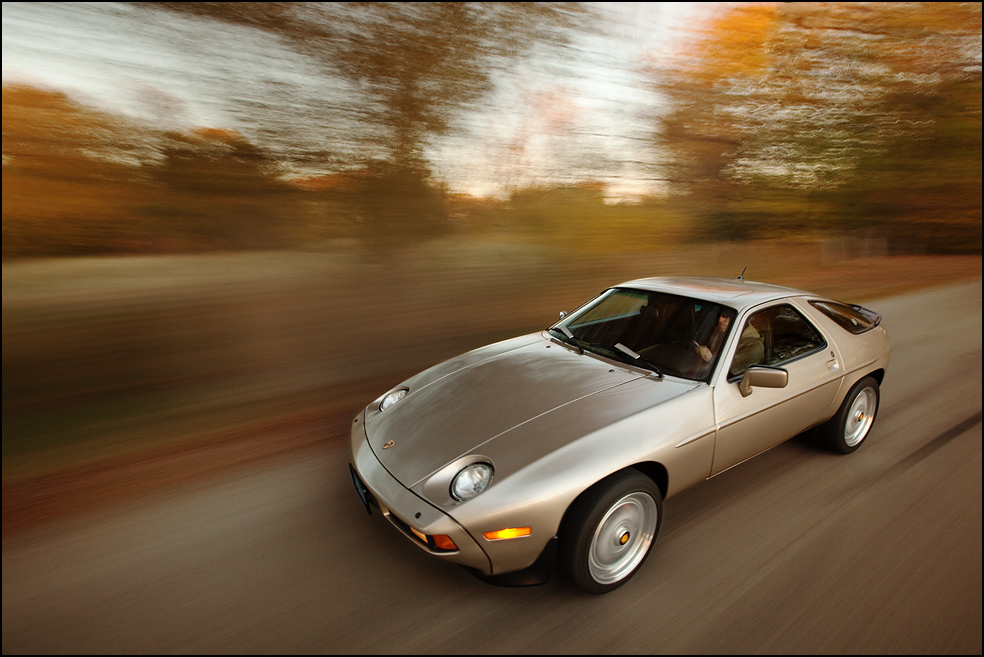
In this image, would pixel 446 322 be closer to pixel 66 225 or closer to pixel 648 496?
pixel 66 225

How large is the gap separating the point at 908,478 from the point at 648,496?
1.97 metres

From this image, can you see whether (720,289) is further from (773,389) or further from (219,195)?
(219,195)

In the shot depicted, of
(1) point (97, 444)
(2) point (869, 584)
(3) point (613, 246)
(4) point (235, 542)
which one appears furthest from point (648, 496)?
(3) point (613, 246)

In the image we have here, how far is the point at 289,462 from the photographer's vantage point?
352 centimetres

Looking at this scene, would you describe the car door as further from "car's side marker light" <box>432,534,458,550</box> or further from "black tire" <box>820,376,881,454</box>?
"car's side marker light" <box>432,534,458,550</box>

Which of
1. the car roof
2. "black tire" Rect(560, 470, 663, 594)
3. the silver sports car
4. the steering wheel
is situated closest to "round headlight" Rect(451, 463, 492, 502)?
the silver sports car

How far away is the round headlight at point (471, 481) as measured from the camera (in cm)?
223

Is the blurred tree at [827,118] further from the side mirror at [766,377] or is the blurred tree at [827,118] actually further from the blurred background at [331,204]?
the side mirror at [766,377]

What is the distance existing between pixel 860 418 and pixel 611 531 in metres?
2.44

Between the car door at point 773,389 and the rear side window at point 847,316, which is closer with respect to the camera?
the car door at point 773,389

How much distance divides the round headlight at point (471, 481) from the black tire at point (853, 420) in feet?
8.20

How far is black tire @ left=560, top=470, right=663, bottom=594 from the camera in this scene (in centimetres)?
226

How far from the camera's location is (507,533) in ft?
7.06

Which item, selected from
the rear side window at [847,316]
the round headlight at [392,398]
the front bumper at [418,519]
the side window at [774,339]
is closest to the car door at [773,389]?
the side window at [774,339]
